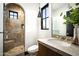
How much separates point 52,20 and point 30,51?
1.88ft

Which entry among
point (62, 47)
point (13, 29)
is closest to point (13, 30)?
point (13, 29)

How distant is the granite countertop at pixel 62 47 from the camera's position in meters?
1.30

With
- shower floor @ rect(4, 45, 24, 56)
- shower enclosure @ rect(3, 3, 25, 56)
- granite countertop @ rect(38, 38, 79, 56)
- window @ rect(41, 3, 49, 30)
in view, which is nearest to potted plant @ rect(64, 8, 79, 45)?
granite countertop @ rect(38, 38, 79, 56)

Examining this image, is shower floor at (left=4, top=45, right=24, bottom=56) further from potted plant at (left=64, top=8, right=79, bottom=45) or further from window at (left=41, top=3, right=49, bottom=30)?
potted plant at (left=64, top=8, right=79, bottom=45)

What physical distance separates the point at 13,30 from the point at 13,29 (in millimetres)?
14

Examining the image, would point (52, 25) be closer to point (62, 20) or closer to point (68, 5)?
point (62, 20)

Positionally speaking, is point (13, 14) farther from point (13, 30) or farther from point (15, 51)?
point (15, 51)

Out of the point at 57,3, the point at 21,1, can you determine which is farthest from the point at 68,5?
the point at 21,1

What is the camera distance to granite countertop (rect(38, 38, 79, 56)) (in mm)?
1305

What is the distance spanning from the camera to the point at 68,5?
1.75m

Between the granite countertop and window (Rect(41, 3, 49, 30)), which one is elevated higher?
window (Rect(41, 3, 49, 30))

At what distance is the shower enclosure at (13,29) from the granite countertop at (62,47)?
314 mm

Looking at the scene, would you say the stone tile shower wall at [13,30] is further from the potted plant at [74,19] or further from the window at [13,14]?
the potted plant at [74,19]

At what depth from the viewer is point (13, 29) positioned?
5.65 ft
